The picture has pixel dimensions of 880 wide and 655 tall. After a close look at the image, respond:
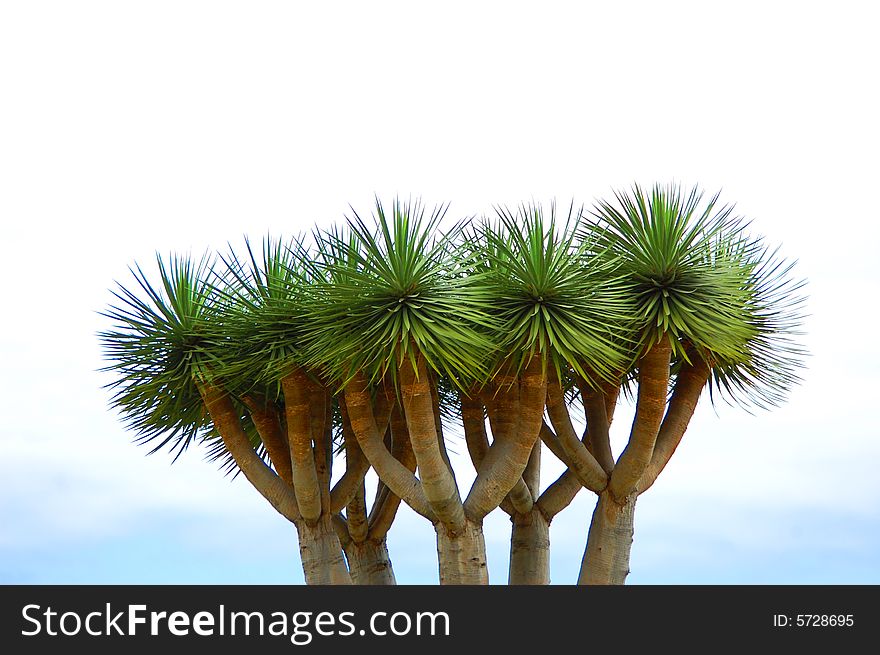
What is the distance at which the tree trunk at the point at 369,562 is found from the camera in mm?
13398

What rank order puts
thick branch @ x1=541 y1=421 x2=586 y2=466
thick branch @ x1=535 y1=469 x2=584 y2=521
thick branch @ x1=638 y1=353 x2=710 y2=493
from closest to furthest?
thick branch @ x1=638 y1=353 x2=710 y2=493 < thick branch @ x1=541 y1=421 x2=586 y2=466 < thick branch @ x1=535 y1=469 x2=584 y2=521

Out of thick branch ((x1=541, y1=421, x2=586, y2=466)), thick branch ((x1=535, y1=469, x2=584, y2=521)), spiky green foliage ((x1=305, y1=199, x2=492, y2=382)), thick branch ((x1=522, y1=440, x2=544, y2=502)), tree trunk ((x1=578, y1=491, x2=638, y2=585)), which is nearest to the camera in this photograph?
spiky green foliage ((x1=305, y1=199, x2=492, y2=382))

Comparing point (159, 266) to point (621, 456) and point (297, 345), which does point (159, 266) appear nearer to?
point (297, 345)

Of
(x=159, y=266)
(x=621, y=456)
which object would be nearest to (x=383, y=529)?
(x=621, y=456)

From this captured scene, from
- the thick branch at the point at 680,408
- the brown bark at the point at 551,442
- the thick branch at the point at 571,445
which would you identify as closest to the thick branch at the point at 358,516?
the brown bark at the point at 551,442

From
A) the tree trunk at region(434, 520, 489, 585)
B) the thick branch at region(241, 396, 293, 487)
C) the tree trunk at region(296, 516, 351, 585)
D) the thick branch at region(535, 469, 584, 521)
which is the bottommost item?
the tree trunk at region(434, 520, 489, 585)

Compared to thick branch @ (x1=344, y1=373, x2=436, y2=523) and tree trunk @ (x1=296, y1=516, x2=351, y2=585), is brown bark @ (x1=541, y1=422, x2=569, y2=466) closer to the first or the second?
thick branch @ (x1=344, y1=373, x2=436, y2=523)

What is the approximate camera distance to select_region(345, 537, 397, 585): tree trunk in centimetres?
1340

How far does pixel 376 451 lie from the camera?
1123cm

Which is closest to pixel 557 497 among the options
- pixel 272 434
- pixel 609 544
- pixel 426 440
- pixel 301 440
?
pixel 609 544

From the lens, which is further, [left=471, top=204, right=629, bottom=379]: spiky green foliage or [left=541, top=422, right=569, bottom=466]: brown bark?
[left=541, top=422, right=569, bottom=466]: brown bark

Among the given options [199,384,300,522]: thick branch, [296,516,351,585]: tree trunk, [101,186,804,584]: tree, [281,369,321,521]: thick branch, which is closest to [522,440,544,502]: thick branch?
[101,186,804,584]: tree

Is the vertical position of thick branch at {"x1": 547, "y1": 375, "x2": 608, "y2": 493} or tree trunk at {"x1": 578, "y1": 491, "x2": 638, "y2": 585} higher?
thick branch at {"x1": 547, "y1": 375, "x2": 608, "y2": 493}

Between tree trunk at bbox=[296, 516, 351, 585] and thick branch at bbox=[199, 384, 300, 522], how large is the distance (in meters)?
0.25
